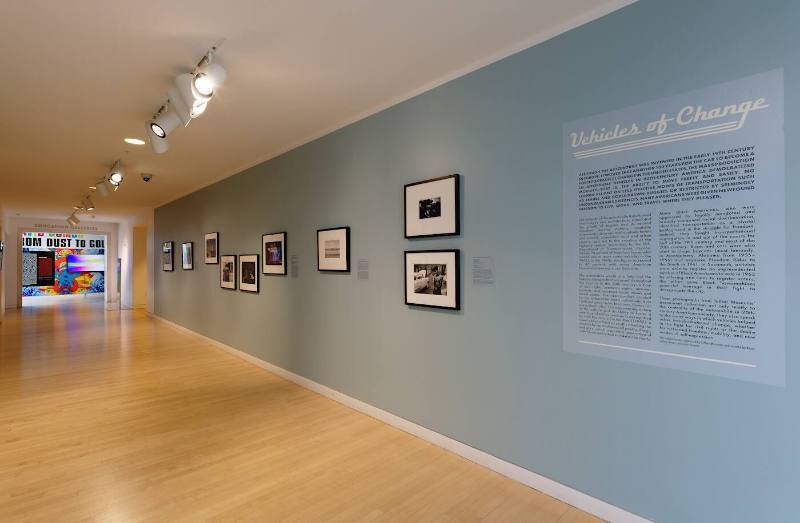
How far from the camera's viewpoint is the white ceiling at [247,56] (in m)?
2.24

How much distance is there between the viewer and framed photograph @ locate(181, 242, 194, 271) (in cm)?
767

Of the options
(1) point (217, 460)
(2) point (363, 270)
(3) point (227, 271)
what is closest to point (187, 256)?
(3) point (227, 271)

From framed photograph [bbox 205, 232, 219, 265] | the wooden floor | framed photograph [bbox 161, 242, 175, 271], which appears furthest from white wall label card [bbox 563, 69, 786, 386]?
framed photograph [bbox 161, 242, 175, 271]

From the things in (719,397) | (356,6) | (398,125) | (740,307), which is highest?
(356,6)

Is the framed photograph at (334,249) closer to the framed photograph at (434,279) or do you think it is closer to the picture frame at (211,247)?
the framed photograph at (434,279)

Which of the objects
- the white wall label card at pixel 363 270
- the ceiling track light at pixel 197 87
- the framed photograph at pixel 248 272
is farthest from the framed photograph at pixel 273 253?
the ceiling track light at pixel 197 87

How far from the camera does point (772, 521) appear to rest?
1766 mm

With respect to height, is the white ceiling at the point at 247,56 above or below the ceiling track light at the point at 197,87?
above

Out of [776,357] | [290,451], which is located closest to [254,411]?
[290,451]

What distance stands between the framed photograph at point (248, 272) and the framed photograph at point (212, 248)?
3.19 ft

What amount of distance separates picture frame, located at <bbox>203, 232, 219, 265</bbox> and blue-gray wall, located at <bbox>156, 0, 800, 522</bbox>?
9.35 feet

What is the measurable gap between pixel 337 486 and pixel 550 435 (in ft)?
4.46

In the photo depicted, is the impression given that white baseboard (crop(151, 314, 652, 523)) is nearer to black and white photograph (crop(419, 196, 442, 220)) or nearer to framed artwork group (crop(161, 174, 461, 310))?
framed artwork group (crop(161, 174, 461, 310))

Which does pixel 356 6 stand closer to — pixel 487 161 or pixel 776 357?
pixel 487 161
